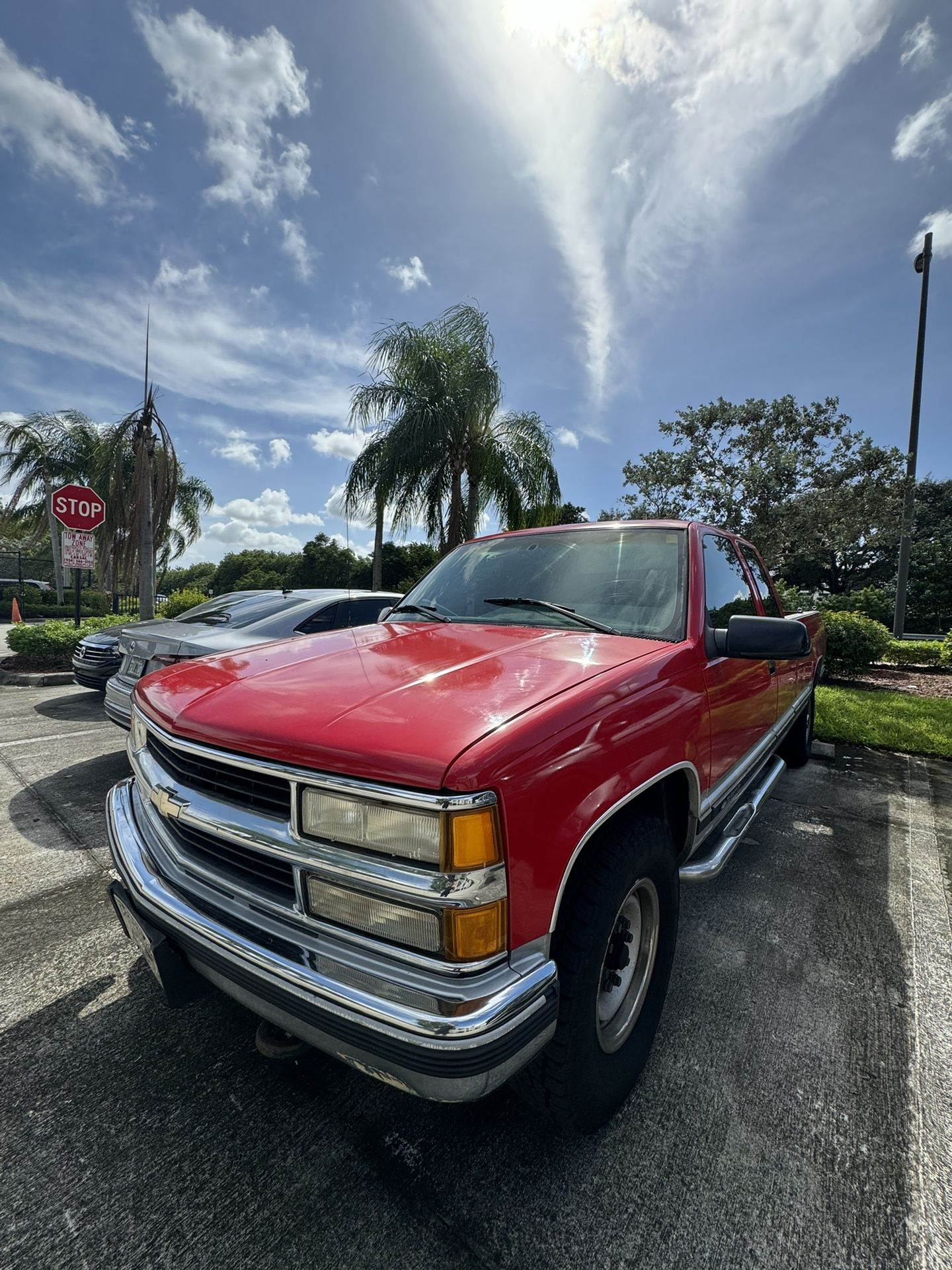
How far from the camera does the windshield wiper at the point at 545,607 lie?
2390 millimetres

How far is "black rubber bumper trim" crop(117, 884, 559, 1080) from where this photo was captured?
3.93ft

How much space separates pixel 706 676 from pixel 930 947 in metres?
1.79

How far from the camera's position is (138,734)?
2.15 metres

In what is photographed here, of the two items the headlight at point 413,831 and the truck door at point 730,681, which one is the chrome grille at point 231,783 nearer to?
the headlight at point 413,831

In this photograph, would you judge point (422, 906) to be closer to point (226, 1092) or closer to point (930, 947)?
point (226, 1092)

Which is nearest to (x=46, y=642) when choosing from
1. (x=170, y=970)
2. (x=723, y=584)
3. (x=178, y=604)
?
(x=178, y=604)

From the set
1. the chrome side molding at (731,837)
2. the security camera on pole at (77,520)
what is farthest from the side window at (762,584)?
the security camera on pole at (77,520)

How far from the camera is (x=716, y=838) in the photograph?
2629mm

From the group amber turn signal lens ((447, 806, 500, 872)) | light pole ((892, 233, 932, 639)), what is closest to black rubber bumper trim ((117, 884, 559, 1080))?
amber turn signal lens ((447, 806, 500, 872))

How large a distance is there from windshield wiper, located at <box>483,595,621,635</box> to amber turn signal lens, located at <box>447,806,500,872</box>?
1244mm

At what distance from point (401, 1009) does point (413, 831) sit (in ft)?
1.20

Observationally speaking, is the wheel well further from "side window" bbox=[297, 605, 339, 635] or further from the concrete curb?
the concrete curb

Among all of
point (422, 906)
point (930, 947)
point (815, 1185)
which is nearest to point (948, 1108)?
point (815, 1185)

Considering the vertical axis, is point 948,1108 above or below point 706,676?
below
